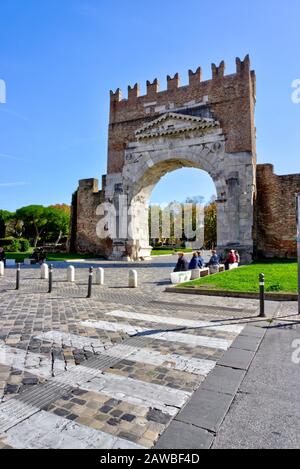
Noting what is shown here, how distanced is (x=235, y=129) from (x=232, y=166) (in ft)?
7.84

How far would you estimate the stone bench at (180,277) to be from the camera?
10.1 m

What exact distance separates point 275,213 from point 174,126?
883cm

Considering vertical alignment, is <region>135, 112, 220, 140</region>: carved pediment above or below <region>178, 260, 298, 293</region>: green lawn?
above

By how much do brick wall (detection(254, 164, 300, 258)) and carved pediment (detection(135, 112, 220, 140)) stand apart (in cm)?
448

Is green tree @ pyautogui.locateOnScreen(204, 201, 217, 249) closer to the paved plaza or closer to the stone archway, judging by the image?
the stone archway

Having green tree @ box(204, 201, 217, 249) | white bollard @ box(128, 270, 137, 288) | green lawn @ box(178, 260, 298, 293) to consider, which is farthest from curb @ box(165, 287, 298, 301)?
green tree @ box(204, 201, 217, 249)

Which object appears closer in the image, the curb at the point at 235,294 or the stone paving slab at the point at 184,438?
the stone paving slab at the point at 184,438

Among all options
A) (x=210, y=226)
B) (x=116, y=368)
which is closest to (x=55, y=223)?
(x=210, y=226)

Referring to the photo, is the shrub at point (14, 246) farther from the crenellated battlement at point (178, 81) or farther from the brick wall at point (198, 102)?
the crenellated battlement at point (178, 81)

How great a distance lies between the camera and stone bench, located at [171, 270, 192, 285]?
1013 cm

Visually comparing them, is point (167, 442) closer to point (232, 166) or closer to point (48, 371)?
point (48, 371)

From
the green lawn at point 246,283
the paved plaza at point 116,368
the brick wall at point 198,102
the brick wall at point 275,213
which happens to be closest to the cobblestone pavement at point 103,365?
the paved plaza at point 116,368

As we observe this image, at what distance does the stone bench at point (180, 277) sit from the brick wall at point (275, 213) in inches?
370

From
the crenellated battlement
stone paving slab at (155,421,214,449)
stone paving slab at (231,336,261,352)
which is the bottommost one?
stone paving slab at (231,336,261,352)
